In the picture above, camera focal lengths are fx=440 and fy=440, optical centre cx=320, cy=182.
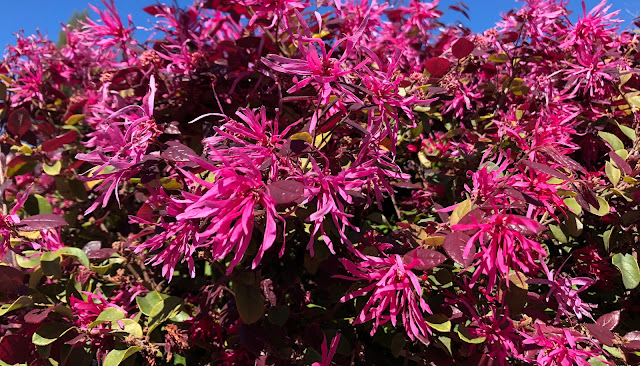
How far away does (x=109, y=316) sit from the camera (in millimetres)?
973

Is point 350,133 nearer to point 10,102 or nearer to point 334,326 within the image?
point 334,326

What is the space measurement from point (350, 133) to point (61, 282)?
87cm

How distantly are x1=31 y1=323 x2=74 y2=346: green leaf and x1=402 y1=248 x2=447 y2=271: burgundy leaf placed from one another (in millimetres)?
731

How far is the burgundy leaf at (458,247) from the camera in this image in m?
Answer: 0.70

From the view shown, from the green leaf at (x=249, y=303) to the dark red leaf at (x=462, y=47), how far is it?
785 mm

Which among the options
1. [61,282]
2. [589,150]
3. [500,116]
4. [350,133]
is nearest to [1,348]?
[61,282]

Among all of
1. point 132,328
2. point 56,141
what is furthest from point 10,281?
point 56,141

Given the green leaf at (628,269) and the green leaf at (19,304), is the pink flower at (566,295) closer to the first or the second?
the green leaf at (628,269)

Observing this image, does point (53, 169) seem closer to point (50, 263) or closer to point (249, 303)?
point (50, 263)

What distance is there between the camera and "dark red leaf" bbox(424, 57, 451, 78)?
1.12 meters

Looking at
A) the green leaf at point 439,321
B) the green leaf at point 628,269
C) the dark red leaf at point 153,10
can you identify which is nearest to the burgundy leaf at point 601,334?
the green leaf at point 628,269

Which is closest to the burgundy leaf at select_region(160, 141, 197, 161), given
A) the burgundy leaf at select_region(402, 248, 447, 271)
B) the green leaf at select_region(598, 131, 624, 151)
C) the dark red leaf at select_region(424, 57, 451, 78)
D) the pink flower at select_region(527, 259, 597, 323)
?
the burgundy leaf at select_region(402, 248, 447, 271)

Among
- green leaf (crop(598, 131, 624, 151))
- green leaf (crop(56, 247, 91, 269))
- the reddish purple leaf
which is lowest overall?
the reddish purple leaf

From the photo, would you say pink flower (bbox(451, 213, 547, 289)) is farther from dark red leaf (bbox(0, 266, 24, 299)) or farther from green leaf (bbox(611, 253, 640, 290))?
dark red leaf (bbox(0, 266, 24, 299))
